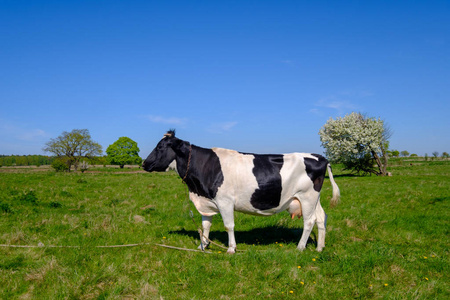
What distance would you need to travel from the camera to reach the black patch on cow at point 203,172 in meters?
6.68

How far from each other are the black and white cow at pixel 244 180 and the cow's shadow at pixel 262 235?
1.00 m

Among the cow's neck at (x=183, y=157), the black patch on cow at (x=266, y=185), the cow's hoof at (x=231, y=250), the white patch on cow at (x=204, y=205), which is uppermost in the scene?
the cow's neck at (x=183, y=157)

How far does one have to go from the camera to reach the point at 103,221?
334 inches

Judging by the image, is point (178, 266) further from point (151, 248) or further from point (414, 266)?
point (414, 266)

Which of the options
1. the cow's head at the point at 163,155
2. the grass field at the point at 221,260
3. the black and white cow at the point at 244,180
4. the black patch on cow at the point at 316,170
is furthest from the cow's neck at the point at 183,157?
the black patch on cow at the point at 316,170

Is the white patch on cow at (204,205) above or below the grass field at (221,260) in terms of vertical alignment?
above

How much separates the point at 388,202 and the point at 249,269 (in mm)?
9896

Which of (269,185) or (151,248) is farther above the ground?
(269,185)

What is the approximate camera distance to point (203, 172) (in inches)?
270

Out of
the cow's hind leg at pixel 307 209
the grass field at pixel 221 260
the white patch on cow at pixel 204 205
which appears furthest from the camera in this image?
the white patch on cow at pixel 204 205

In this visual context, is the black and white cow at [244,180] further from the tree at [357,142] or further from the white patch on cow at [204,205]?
the tree at [357,142]

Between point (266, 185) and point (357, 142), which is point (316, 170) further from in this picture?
point (357, 142)

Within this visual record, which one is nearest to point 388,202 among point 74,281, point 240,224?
point 240,224

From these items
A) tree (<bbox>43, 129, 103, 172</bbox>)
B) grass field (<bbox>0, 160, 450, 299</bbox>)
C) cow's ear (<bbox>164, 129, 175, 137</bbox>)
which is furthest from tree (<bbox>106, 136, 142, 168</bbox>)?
cow's ear (<bbox>164, 129, 175, 137</bbox>)
